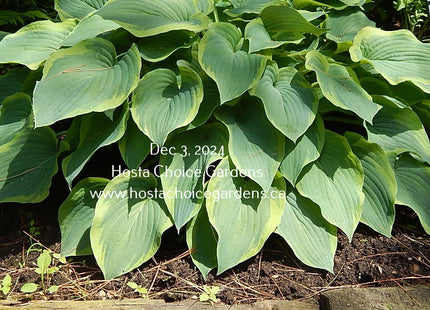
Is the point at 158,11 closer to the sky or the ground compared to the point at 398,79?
closer to the sky

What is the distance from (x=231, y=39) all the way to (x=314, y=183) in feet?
2.76

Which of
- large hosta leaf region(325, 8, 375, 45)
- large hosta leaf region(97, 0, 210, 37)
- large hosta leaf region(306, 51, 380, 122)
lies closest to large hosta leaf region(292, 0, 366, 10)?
large hosta leaf region(325, 8, 375, 45)

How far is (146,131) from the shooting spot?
2244mm

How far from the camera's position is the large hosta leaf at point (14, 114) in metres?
2.63

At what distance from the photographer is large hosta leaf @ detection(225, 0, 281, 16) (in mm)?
2629

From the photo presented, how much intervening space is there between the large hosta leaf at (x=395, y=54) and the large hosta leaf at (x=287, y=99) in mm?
366

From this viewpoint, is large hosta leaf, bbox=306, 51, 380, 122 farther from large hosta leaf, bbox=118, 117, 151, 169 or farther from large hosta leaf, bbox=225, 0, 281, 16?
large hosta leaf, bbox=118, 117, 151, 169

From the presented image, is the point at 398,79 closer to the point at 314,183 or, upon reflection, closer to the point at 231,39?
the point at 314,183

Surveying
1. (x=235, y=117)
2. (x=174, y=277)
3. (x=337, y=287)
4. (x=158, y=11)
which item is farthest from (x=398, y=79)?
(x=174, y=277)

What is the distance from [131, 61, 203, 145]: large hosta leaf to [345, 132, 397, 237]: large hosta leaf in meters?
0.87

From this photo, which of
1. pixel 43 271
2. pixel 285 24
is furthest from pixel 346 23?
pixel 43 271

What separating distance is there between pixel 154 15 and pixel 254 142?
830 mm

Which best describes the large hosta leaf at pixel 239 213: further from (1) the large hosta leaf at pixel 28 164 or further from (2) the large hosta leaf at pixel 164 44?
(1) the large hosta leaf at pixel 28 164

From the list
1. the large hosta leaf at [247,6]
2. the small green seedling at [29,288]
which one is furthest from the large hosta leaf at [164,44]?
the small green seedling at [29,288]
